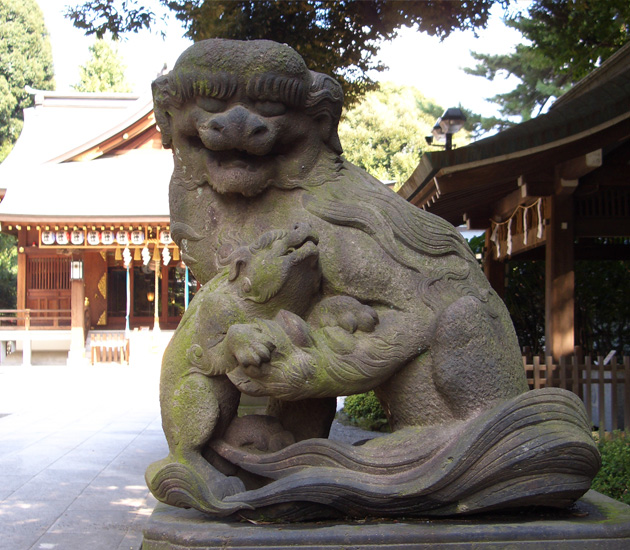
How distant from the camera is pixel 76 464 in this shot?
245 inches

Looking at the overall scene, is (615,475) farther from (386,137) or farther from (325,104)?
(386,137)

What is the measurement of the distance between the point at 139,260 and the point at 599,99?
611 inches

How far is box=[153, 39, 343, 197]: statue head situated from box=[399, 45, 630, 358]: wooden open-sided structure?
3363 mm

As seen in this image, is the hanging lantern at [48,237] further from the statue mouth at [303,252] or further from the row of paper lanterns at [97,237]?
the statue mouth at [303,252]

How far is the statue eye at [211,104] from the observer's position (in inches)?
99.6

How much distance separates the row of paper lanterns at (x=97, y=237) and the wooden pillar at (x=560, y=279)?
11.6 m

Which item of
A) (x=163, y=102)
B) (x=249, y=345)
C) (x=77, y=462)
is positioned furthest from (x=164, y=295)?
(x=249, y=345)

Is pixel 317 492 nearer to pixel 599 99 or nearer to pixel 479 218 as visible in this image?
pixel 599 99

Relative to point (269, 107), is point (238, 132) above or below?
below

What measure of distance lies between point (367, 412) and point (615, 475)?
3.97 meters

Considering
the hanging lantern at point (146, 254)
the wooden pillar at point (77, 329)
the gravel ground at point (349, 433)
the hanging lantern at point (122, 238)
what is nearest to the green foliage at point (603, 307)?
the gravel ground at point (349, 433)

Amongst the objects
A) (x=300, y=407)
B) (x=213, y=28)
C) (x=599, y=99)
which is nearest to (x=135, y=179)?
(x=213, y=28)

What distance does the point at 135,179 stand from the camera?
62.5ft

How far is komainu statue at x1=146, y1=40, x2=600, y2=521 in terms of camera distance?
2225 mm
